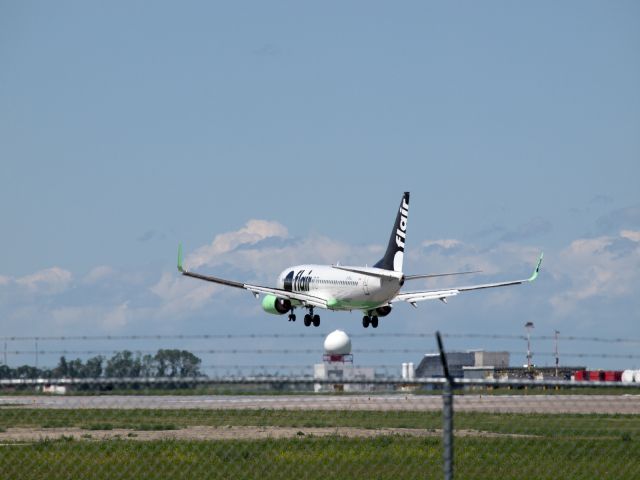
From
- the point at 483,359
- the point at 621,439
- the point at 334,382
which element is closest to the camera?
the point at 334,382

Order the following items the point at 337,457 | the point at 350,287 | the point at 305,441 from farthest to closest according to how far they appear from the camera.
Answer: the point at 350,287, the point at 305,441, the point at 337,457

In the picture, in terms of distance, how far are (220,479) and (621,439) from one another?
51.7ft

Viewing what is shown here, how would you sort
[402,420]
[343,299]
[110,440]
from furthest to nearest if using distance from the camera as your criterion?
[343,299] < [402,420] < [110,440]

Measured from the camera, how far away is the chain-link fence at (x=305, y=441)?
14.3m

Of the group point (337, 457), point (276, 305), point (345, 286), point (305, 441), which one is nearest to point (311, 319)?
point (276, 305)

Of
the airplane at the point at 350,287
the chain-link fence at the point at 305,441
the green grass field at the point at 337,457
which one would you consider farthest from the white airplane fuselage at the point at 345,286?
the green grass field at the point at 337,457

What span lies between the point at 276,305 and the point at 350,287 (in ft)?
23.0

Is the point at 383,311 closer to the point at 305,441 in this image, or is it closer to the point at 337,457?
the point at 305,441

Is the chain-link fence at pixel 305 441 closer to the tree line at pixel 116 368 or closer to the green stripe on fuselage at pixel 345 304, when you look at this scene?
the tree line at pixel 116 368

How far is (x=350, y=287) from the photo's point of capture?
257 ft

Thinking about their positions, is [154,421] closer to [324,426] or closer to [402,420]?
[324,426]

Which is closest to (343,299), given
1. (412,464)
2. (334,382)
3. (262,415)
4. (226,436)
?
(262,415)

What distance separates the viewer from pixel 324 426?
38.3m

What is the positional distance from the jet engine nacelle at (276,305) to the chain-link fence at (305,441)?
39.6 m
